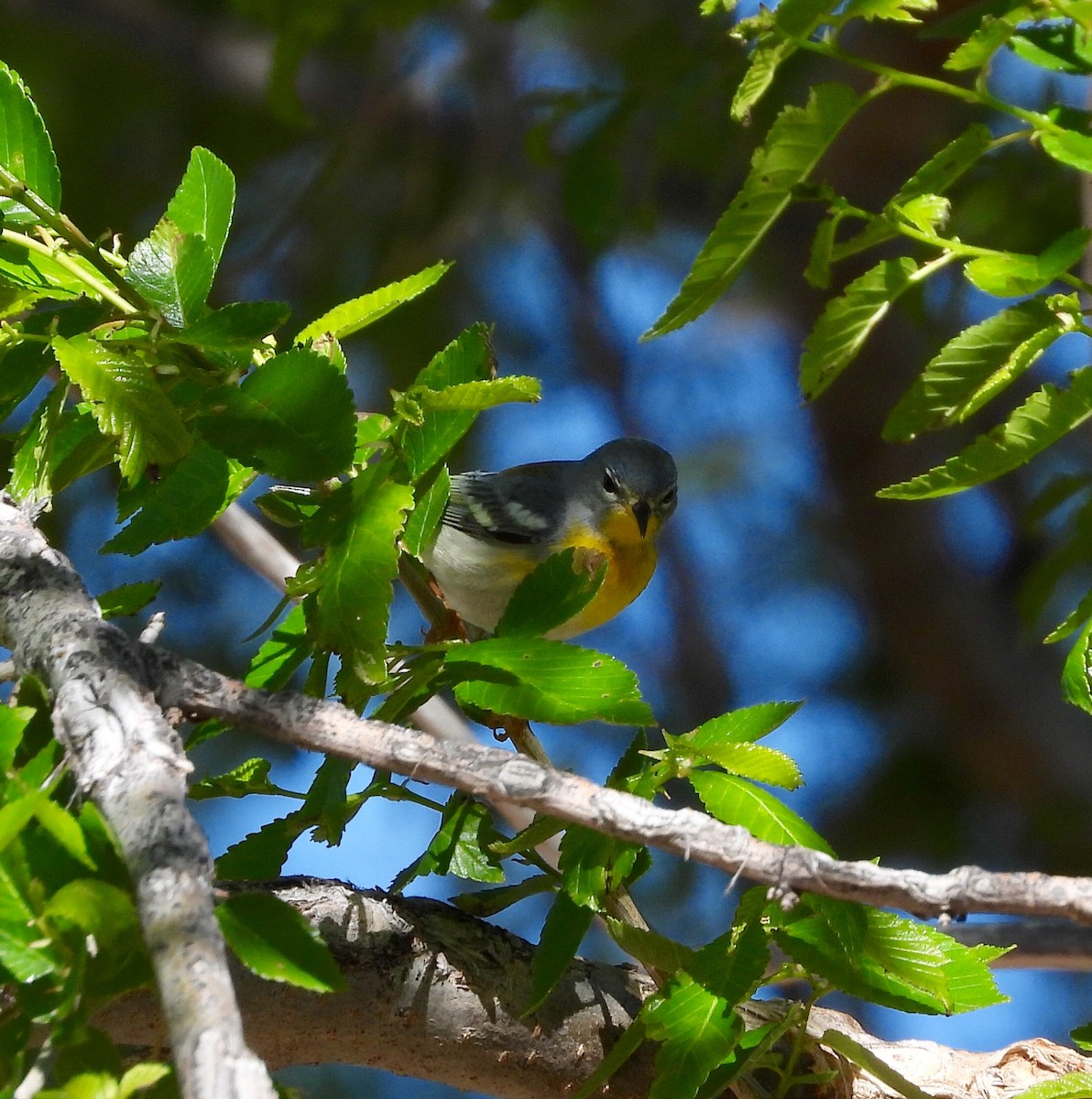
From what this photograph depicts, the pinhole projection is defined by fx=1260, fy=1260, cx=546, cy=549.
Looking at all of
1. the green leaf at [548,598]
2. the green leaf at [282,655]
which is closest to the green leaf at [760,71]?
the green leaf at [548,598]

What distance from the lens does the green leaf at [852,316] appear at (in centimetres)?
173

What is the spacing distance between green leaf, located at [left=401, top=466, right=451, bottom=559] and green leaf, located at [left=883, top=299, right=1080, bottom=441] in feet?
2.18

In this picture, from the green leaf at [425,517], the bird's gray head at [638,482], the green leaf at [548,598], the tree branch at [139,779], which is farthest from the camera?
the bird's gray head at [638,482]

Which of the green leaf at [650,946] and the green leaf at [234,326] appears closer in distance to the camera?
the green leaf at [234,326]

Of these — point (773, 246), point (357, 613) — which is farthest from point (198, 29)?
point (357, 613)

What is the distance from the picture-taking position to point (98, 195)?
6.04 metres

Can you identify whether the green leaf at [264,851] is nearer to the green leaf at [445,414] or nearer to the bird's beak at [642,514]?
the green leaf at [445,414]

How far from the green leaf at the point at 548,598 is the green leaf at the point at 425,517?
0.58 feet

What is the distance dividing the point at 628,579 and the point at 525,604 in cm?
232

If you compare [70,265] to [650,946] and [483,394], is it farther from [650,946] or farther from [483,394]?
[650,946]

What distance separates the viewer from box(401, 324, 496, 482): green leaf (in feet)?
5.58

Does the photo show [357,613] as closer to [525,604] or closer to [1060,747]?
[525,604]

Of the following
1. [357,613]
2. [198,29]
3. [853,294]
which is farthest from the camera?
[198,29]

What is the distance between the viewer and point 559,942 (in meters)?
1.73
